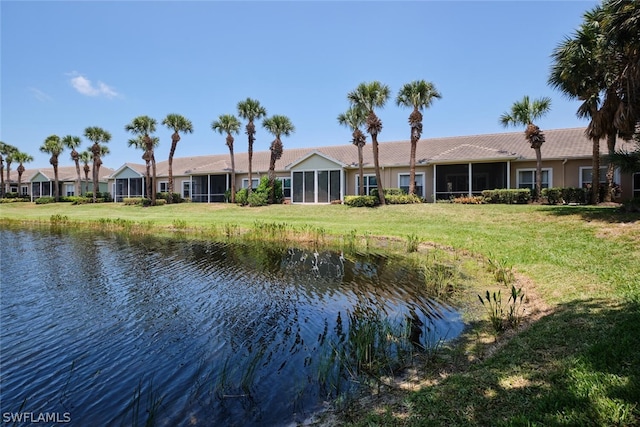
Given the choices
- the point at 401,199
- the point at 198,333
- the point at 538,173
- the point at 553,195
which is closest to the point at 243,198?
the point at 401,199

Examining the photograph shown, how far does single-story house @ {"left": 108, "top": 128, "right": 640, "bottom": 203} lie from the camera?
1021 inches

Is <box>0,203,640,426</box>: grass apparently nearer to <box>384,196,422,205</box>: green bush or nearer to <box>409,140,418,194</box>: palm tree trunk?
<box>384,196,422,205</box>: green bush

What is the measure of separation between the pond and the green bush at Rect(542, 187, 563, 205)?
16800 millimetres

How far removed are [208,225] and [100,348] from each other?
16359mm

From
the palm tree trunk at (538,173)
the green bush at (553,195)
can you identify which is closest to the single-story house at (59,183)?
the palm tree trunk at (538,173)

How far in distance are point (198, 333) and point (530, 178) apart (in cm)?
2770

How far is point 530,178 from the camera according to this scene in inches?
1063

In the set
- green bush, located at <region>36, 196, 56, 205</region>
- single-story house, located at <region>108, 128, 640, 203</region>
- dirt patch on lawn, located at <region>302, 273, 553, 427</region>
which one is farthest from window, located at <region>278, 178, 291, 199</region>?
green bush, located at <region>36, 196, 56, 205</region>

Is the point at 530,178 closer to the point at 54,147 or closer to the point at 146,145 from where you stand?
the point at 146,145

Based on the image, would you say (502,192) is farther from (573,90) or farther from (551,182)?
(573,90)

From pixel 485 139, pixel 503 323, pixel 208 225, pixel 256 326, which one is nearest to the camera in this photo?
pixel 503 323

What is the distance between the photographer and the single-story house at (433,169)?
2592 cm

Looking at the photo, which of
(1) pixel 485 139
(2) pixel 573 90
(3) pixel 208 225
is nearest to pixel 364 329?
(3) pixel 208 225

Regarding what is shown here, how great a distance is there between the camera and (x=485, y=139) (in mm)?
32656
